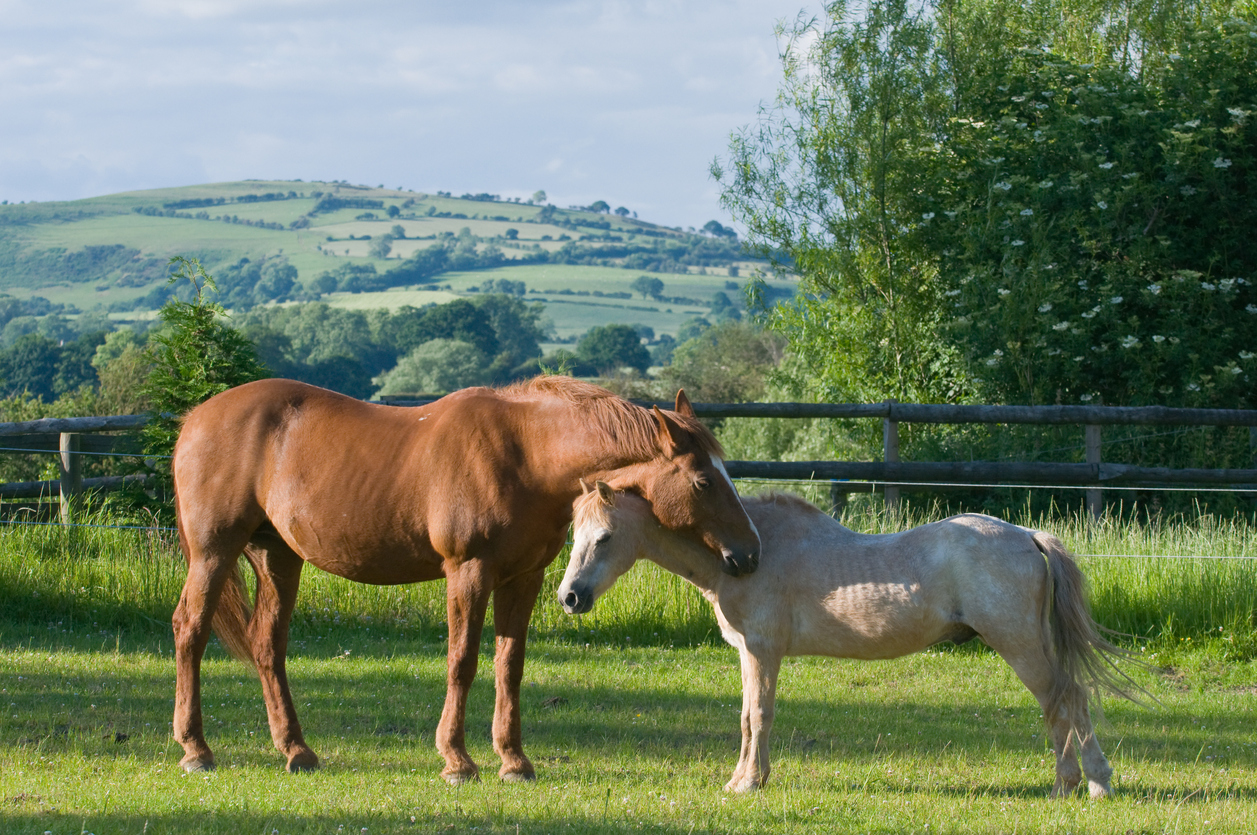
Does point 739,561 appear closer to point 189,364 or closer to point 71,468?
point 189,364

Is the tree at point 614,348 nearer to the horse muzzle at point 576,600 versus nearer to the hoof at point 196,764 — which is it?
the hoof at point 196,764

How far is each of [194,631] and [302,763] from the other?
32.6 inches

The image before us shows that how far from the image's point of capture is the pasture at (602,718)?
4023 mm

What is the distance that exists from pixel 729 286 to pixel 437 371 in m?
60.2

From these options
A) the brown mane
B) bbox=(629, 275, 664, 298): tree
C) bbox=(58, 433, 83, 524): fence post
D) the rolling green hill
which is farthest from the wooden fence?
bbox=(629, 275, 664, 298): tree

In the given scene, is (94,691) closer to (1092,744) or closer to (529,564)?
(529,564)

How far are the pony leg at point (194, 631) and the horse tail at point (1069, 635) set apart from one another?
3773 millimetres

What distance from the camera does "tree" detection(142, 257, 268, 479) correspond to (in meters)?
8.55

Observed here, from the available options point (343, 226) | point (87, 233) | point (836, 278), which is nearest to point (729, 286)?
point (343, 226)

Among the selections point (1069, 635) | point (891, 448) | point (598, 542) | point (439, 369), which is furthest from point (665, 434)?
point (439, 369)

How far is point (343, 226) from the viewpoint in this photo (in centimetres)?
13675

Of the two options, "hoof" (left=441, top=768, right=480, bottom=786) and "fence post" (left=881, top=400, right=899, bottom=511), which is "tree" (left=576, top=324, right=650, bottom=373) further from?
"hoof" (left=441, top=768, right=480, bottom=786)

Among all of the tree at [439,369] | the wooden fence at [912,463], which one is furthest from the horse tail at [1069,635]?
the tree at [439,369]

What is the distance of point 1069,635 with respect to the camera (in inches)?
173
